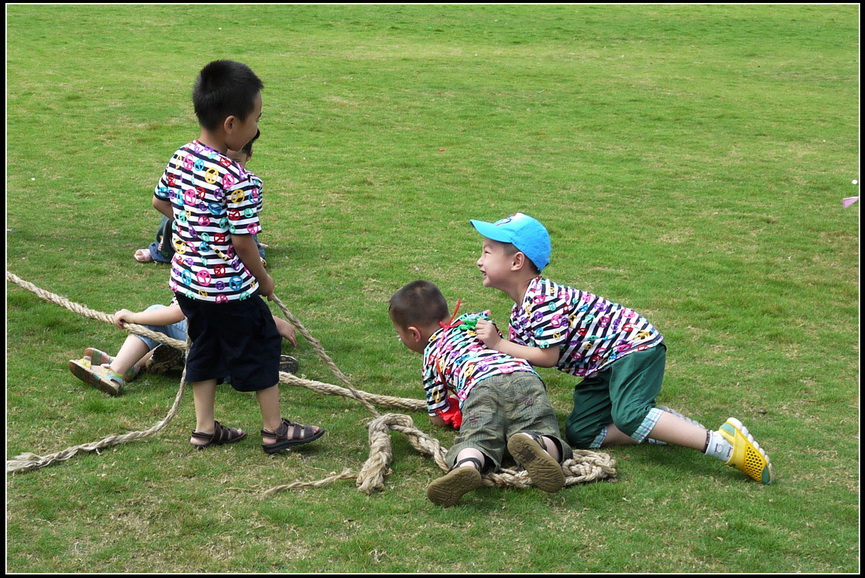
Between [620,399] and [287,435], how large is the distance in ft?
4.73

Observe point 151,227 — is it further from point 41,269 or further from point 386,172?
point 386,172

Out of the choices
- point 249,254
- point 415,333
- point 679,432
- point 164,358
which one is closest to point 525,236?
point 415,333

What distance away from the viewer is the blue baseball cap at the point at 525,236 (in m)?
4.06

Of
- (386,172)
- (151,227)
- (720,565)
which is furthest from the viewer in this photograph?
(386,172)

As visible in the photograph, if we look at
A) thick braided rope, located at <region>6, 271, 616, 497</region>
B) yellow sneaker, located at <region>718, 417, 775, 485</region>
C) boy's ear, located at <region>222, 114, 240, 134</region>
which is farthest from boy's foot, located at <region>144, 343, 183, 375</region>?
yellow sneaker, located at <region>718, 417, 775, 485</region>

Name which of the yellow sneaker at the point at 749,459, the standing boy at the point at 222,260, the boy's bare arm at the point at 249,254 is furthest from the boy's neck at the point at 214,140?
the yellow sneaker at the point at 749,459

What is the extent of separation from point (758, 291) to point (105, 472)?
4.57 m

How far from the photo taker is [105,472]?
3.69 m

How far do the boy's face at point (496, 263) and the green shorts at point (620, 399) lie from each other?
0.62m

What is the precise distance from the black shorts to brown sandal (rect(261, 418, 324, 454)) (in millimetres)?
197

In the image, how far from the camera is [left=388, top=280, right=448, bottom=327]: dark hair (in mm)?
4219

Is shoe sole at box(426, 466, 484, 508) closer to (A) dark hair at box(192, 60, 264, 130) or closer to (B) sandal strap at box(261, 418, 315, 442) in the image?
(B) sandal strap at box(261, 418, 315, 442)

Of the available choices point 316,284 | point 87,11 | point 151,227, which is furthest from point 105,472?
point 87,11

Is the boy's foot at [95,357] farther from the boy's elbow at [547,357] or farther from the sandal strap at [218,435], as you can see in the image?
the boy's elbow at [547,357]
